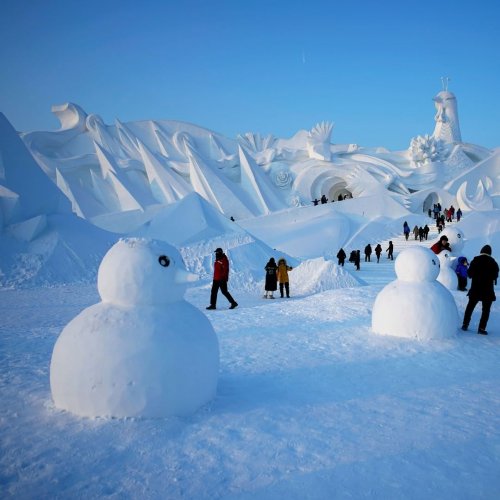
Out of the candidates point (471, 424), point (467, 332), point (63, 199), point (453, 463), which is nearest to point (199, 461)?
point (453, 463)

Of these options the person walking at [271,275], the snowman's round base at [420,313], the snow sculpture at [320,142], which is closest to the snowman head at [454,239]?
the person walking at [271,275]

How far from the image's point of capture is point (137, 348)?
253 cm

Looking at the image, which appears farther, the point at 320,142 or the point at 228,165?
the point at 320,142

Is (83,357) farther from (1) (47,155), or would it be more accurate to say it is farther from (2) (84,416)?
(1) (47,155)

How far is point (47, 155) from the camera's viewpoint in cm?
2597

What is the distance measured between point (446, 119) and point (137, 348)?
37385 mm

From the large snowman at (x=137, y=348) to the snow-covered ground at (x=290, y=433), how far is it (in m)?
0.12

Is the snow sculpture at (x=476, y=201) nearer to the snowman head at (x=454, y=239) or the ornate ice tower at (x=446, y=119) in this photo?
Result: the ornate ice tower at (x=446, y=119)

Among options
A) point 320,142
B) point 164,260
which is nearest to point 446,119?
point 320,142

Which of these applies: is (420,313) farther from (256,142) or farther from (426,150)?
(256,142)

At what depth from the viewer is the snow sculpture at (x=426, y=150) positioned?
31047mm

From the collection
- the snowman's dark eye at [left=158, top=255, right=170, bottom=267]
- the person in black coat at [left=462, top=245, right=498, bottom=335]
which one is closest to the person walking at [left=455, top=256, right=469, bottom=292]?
the person in black coat at [left=462, top=245, right=498, bottom=335]

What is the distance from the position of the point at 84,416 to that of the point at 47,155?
88.9ft

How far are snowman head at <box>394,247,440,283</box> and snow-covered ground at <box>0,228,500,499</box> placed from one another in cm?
76
